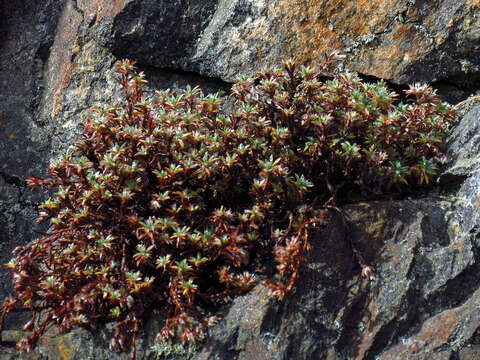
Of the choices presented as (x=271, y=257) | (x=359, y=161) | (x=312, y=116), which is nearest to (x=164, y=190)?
(x=271, y=257)

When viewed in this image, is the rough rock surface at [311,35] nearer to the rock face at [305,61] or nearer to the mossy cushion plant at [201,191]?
the rock face at [305,61]

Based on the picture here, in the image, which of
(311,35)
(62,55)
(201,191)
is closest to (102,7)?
(62,55)

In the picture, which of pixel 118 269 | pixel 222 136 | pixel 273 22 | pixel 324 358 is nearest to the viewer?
pixel 324 358

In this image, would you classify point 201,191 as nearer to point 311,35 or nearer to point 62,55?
point 311,35

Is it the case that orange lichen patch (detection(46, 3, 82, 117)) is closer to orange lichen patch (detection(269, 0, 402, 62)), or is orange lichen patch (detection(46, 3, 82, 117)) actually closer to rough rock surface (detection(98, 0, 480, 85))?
rough rock surface (detection(98, 0, 480, 85))

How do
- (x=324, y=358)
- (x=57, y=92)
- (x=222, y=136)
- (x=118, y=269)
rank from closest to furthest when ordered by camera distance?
1. (x=324, y=358)
2. (x=118, y=269)
3. (x=222, y=136)
4. (x=57, y=92)

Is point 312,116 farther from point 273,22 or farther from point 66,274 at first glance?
point 66,274
